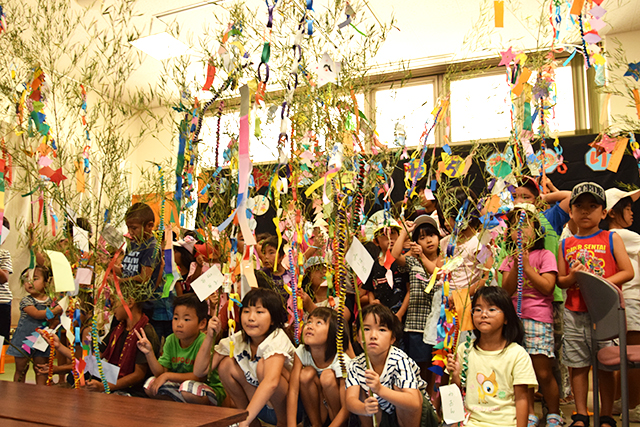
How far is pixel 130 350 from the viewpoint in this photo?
282 cm

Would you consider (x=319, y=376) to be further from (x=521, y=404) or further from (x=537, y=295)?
(x=537, y=295)

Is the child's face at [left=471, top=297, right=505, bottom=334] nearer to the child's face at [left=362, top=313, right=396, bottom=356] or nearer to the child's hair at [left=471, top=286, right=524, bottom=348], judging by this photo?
the child's hair at [left=471, top=286, right=524, bottom=348]

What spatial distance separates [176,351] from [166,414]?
51.0 inches

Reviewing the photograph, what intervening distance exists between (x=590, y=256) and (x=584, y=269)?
15cm

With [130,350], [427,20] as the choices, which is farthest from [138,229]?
[427,20]

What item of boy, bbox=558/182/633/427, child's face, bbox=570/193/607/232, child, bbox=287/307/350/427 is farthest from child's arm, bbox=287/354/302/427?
child's face, bbox=570/193/607/232

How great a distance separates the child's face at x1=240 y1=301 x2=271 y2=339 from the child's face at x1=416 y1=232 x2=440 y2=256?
3.14 feet

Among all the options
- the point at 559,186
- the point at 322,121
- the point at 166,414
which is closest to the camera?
the point at 166,414

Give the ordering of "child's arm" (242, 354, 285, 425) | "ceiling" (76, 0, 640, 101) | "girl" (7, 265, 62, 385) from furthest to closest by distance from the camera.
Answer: "ceiling" (76, 0, 640, 101)
"girl" (7, 265, 62, 385)
"child's arm" (242, 354, 285, 425)

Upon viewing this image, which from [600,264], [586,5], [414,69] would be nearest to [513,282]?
[600,264]

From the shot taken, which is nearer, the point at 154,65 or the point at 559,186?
the point at 559,186

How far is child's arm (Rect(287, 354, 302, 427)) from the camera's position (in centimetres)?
234

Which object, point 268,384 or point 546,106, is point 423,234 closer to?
point 546,106

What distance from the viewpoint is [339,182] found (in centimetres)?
195
